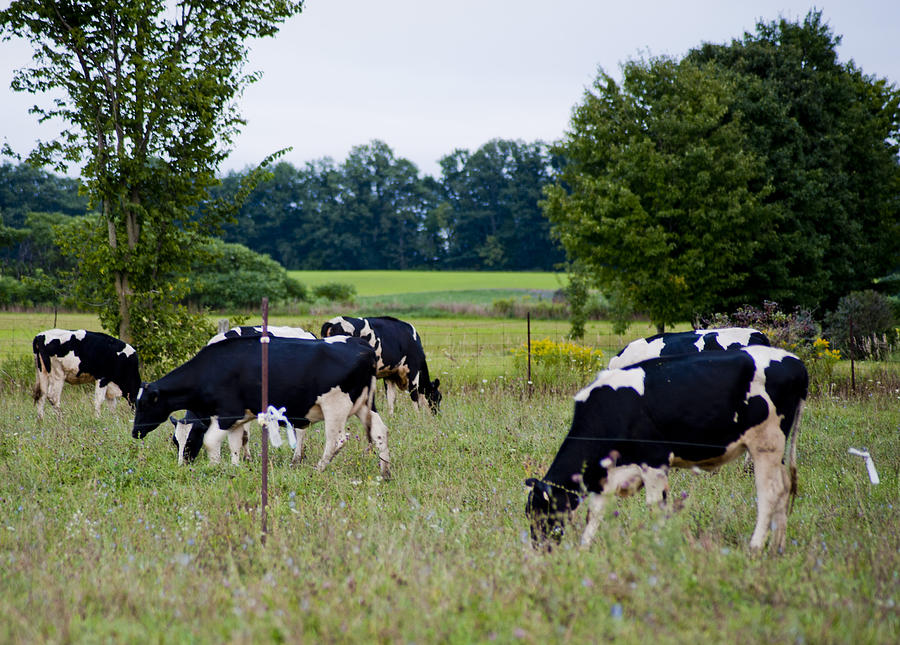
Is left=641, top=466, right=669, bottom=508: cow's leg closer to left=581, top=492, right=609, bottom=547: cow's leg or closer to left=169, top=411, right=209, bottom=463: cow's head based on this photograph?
left=581, top=492, right=609, bottom=547: cow's leg

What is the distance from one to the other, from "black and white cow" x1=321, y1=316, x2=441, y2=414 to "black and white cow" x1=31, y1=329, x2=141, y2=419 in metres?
3.45

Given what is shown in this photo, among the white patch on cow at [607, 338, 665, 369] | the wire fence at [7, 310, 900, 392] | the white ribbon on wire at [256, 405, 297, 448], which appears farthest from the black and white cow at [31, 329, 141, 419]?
the white patch on cow at [607, 338, 665, 369]

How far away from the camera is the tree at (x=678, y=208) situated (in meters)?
24.8

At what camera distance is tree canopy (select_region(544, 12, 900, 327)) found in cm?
2509

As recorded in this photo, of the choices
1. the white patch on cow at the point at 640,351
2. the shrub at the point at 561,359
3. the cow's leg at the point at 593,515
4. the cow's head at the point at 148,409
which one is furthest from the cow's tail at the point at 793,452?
the shrub at the point at 561,359

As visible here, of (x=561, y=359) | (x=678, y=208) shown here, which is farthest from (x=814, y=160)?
(x=561, y=359)

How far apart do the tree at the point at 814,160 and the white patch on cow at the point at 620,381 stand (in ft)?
70.2

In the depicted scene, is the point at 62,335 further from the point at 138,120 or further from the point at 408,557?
the point at 408,557

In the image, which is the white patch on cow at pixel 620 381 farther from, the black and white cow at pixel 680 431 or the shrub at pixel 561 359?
the shrub at pixel 561 359

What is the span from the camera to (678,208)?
25562 mm

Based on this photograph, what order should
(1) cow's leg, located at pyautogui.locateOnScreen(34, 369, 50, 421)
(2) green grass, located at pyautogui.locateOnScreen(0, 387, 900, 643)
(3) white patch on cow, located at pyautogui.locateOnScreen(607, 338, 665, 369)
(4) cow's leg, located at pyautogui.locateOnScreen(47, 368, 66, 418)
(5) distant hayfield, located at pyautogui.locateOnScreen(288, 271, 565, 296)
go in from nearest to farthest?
1. (2) green grass, located at pyautogui.locateOnScreen(0, 387, 900, 643)
2. (3) white patch on cow, located at pyautogui.locateOnScreen(607, 338, 665, 369)
3. (4) cow's leg, located at pyautogui.locateOnScreen(47, 368, 66, 418)
4. (1) cow's leg, located at pyautogui.locateOnScreen(34, 369, 50, 421)
5. (5) distant hayfield, located at pyautogui.locateOnScreen(288, 271, 565, 296)

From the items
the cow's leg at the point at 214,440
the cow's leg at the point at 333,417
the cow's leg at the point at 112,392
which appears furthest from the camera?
the cow's leg at the point at 112,392

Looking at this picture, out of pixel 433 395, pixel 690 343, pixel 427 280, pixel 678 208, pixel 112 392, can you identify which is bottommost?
pixel 433 395

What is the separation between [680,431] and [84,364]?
10.5 metres
